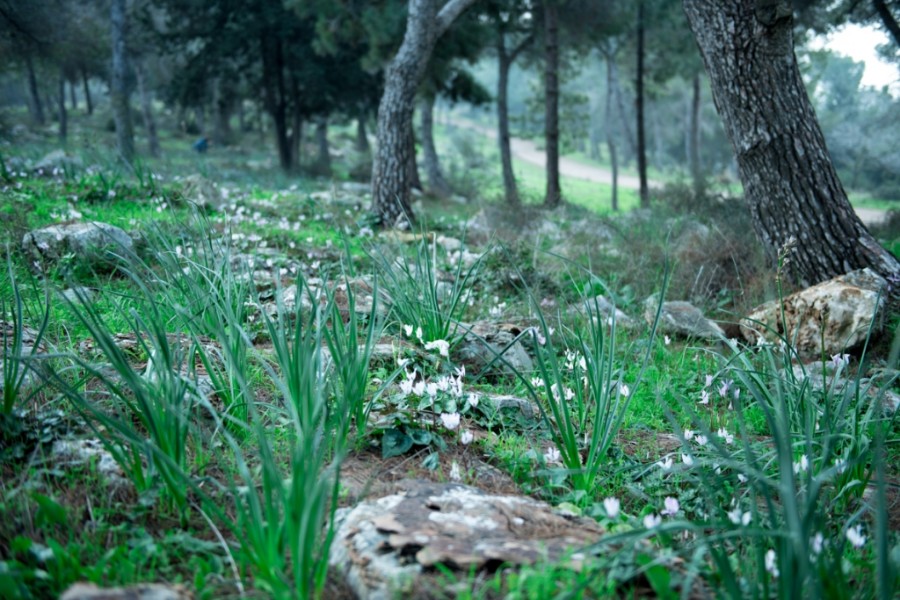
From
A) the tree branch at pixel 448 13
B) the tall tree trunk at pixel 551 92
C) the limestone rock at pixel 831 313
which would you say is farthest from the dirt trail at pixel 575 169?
the limestone rock at pixel 831 313

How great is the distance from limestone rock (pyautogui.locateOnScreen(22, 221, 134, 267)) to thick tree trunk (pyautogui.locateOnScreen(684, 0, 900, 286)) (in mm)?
4791

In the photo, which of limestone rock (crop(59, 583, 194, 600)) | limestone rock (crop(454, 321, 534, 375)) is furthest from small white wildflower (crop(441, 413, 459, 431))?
limestone rock (crop(454, 321, 534, 375))

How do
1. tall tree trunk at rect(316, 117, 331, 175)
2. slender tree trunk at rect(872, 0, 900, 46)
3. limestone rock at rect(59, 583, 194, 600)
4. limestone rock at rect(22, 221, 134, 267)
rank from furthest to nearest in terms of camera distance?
1. tall tree trunk at rect(316, 117, 331, 175)
2. slender tree trunk at rect(872, 0, 900, 46)
3. limestone rock at rect(22, 221, 134, 267)
4. limestone rock at rect(59, 583, 194, 600)

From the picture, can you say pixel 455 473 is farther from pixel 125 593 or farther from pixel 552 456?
pixel 125 593

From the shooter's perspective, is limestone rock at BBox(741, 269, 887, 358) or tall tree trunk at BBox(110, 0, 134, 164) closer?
limestone rock at BBox(741, 269, 887, 358)

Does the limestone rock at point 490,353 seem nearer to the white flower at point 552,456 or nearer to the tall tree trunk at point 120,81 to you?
the white flower at point 552,456

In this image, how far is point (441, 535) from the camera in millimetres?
1872

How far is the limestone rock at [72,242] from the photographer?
493 cm

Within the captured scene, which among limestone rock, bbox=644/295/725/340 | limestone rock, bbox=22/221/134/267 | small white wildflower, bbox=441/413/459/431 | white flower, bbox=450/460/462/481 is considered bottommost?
limestone rock, bbox=644/295/725/340

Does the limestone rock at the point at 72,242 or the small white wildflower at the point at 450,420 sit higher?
the limestone rock at the point at 72,242

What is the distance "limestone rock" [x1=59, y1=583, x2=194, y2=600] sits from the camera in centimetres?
145

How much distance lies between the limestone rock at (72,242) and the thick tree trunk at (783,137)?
479cm

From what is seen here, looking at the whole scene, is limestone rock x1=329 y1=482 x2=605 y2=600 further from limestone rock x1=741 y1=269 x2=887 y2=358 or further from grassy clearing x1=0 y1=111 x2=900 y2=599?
limestone rock x1=741 y1=269 x2=887 y2=358

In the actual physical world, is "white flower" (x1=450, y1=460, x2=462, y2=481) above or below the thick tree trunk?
below
